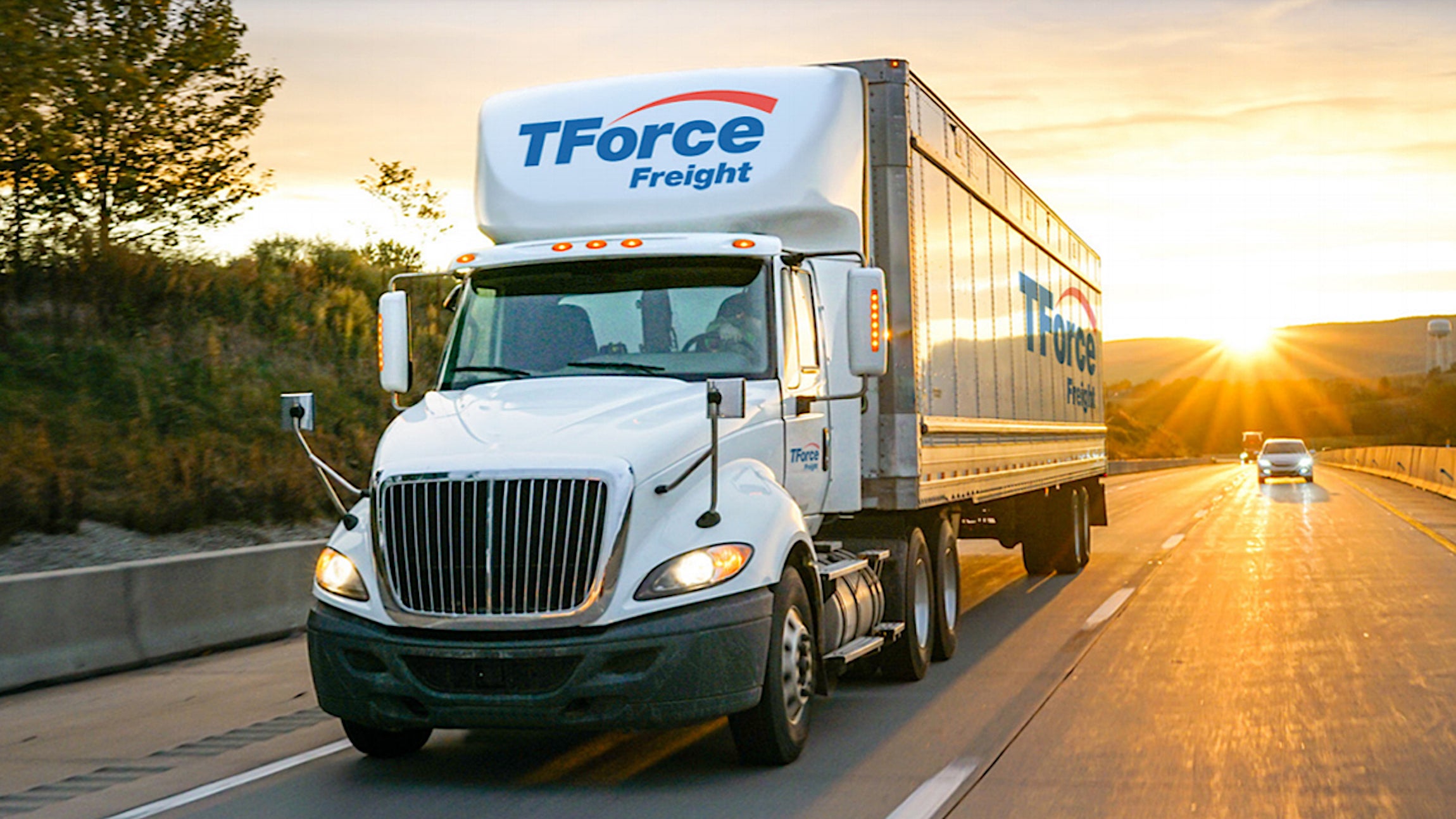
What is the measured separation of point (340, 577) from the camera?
23.1ft

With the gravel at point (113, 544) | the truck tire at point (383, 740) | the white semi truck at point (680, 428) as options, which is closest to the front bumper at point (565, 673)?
the white semi truck at point (680, 428)

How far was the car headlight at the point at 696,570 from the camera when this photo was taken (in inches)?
263

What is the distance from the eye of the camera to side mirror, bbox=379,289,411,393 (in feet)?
27.9

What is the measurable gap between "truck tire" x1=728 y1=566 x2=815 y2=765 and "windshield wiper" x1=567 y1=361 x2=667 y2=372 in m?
1.29

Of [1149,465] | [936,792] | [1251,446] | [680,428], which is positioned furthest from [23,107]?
[1251,446]

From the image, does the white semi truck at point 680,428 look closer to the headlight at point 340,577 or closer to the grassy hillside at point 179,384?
the headlight at point 340,577

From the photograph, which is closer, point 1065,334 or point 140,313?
point 1065,334

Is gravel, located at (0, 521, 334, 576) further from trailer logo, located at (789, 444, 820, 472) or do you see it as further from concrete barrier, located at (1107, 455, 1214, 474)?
concrete barrier, located at (1107, 455, 1214, 474)

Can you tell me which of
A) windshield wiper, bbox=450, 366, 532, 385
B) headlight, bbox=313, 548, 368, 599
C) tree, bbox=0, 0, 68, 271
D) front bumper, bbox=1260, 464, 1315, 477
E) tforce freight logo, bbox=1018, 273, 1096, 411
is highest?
tree, bbox=0, 0, 68, 271

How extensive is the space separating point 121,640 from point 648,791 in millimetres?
5598

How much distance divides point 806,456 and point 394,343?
7.76 ft

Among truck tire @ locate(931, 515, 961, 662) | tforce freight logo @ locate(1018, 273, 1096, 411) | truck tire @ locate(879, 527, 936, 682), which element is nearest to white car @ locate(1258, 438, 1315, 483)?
tforce freight logo @ locate(1018, 273, 1096, 411)

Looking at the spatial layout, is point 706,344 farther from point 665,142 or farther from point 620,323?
point 665,142

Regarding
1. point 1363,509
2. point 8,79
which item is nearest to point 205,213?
point 8,79
